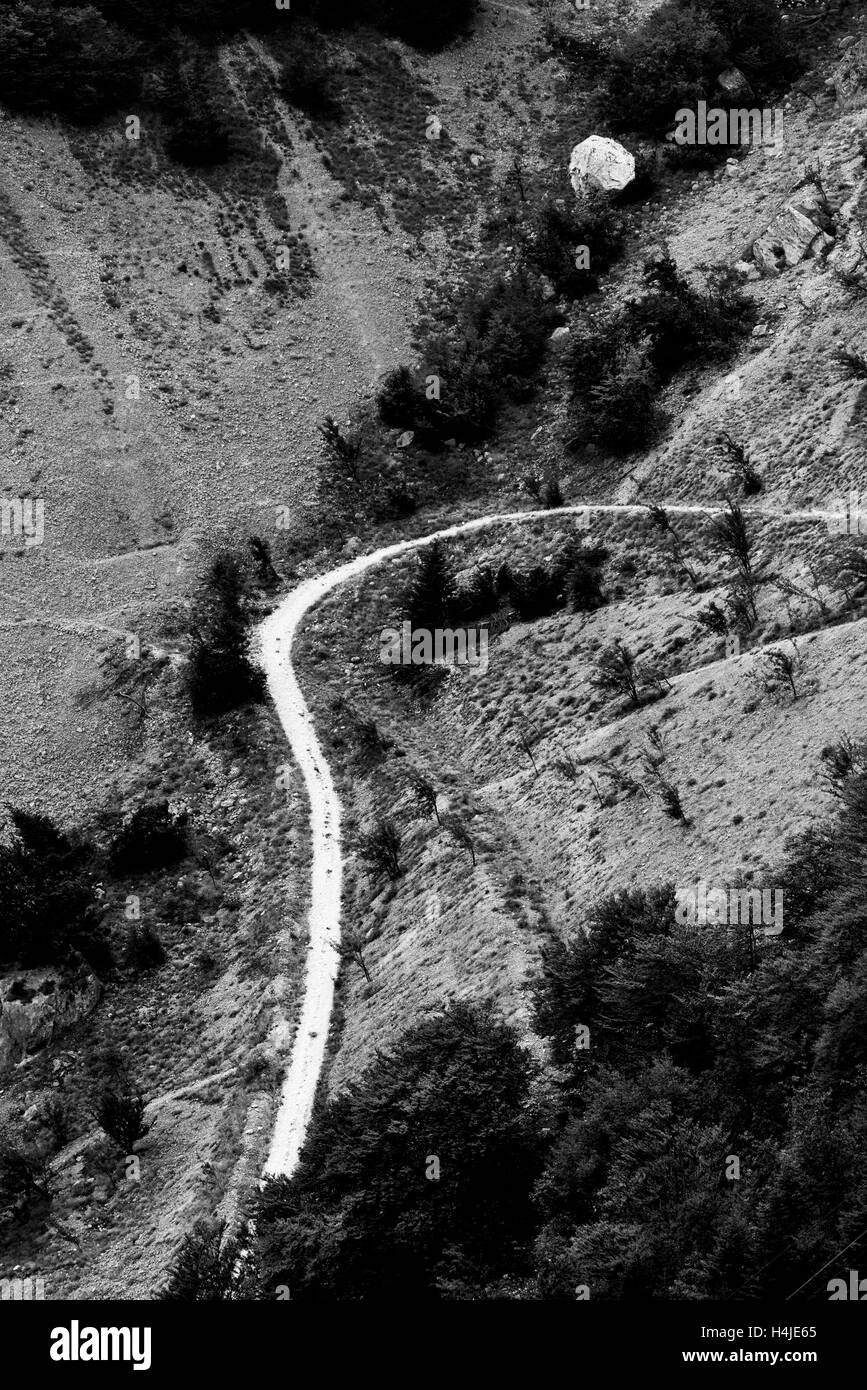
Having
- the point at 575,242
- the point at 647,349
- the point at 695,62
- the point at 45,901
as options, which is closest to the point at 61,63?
the point at 575,242

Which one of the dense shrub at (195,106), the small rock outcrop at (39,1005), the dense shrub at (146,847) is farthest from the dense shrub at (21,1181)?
the dense shrub at (195,106)

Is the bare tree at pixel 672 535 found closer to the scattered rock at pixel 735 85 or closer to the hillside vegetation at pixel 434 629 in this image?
the hillside vegetation at pixel 434 629

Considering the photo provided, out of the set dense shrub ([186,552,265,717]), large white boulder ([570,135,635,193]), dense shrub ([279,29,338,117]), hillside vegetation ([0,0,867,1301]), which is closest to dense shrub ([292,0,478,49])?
hillside vegetation ([0,0,867,1301])

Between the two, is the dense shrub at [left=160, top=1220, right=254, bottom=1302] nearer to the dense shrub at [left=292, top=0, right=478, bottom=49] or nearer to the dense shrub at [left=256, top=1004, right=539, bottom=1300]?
the dense shrub at [left=256, top=1004, right=539, bottom=1300]

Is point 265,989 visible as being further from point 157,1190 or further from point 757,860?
point 757,860

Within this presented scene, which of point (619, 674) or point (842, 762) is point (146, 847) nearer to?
point (619, 674)

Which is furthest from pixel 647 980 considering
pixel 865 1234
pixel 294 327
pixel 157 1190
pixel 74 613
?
pixel 294 327
